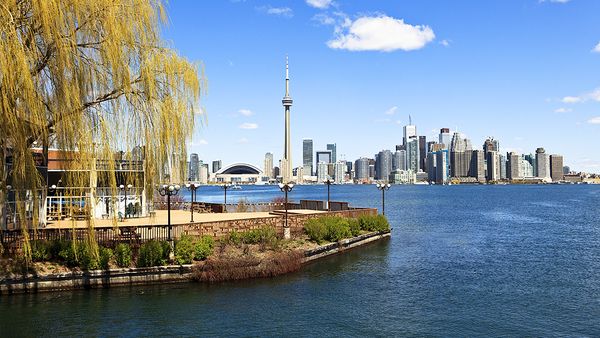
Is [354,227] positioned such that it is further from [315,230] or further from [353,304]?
[353,304]

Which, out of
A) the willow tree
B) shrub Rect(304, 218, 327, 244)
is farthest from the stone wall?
the willow tree

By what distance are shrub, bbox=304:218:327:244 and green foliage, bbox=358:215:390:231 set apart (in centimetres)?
805

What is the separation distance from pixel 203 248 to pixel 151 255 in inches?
105

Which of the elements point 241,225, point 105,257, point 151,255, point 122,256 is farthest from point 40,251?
point 241,225

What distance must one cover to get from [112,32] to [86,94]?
103 inches

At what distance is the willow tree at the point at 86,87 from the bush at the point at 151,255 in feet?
12.3

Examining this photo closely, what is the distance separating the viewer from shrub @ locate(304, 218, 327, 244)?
33500 millimetres

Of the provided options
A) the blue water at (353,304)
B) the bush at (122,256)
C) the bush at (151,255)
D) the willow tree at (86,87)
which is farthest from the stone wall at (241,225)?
the willow tree at (86,87)

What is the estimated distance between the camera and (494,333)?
1775 centimetres

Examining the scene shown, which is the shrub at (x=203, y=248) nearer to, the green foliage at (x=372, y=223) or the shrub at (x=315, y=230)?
the shrub at (x=315, y=230)

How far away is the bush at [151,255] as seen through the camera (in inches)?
958

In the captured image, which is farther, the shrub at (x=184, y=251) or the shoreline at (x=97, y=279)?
the shrub at (x=184, y=251)

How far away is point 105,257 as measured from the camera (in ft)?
77.5

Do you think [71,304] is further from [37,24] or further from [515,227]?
[515,227]
